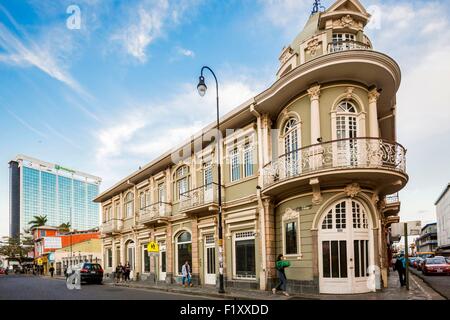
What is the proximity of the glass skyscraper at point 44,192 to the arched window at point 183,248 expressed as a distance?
230 feet

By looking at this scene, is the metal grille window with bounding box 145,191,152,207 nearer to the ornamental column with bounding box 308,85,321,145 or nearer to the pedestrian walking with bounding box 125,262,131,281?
the pedestrian walking with bounding box 125,262,131,281

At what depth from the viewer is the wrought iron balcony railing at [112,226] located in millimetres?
33719

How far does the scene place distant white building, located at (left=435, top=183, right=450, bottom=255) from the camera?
313ft

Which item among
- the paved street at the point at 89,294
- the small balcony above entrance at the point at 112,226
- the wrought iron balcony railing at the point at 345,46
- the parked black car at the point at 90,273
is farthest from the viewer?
the small balcony above entrance at the point at 112,226

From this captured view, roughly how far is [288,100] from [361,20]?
4387 mm

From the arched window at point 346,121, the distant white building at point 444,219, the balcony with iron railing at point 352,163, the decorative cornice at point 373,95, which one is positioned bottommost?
the distant white building at point 444,219

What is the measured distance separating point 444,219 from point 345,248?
330 ft

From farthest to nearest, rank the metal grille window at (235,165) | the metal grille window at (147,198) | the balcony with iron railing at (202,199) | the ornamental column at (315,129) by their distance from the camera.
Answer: the metal grille window at (147,198)
the balcony with iron railing at (202,199)
the metal grille window at (235,165)
the ornamental column at (315,129)

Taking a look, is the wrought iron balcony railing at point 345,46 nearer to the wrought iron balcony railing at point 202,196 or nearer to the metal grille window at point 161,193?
the wrought iron balcony railing at point 202,196

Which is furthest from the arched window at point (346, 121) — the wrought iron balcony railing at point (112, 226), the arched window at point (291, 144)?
the wrought iron balcony railing at point (112, 226)

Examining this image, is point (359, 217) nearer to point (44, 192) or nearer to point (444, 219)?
point (44, 192)

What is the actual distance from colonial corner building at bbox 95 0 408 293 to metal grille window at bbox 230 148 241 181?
0.17 ft
